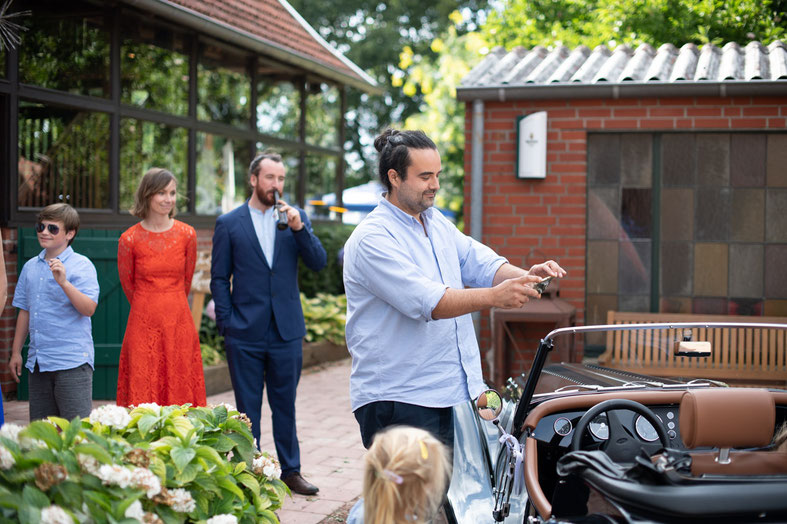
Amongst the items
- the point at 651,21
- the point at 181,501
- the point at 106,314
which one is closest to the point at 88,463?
the point at 181,501

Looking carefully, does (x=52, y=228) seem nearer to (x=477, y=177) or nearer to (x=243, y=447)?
(x=243, y=447)

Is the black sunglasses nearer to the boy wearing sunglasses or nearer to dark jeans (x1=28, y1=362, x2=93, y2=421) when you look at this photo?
the boy wearing sunglasses

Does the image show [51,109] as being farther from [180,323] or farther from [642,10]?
[642,10]

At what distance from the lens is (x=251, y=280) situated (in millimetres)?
5312

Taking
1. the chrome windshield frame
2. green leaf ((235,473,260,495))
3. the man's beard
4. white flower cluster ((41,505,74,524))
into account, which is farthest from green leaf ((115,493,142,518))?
the man's beard

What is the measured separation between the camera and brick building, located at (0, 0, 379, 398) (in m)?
7.84

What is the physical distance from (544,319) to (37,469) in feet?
16.4

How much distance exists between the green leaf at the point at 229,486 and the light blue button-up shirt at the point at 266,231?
2682 mm

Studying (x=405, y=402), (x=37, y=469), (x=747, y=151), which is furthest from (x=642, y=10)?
(x=37, y=469)

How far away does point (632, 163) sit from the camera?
7.56 meters

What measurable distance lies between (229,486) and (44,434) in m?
0.60

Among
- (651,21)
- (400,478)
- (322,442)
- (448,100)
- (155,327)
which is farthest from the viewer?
(448,100)

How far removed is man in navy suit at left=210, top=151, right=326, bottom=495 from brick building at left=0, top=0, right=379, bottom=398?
299 centimetres

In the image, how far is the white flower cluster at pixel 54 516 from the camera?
7.36ft
